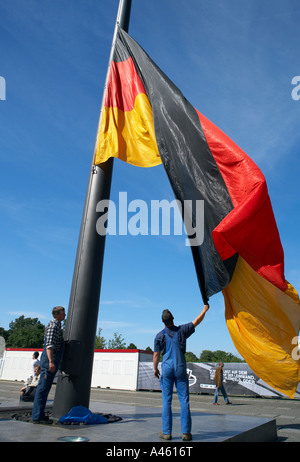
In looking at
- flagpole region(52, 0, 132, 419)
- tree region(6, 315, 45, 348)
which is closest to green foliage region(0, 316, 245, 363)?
tree region(6, 315, 45, 348)

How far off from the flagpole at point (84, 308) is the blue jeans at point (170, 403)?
69.7 inches

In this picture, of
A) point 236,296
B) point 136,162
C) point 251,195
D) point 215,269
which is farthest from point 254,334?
point 136,162

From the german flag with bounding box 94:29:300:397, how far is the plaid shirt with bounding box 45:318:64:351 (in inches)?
93.5

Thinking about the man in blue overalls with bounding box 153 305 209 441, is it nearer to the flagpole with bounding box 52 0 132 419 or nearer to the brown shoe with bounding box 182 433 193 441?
the brown shoe with bounding box 182 433 193 441

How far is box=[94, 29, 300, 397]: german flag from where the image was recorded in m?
4.86

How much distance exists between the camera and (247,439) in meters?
4.73

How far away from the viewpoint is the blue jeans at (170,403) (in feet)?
13.6

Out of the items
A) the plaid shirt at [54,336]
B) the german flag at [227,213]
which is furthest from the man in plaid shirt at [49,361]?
the german flag at [227,213]

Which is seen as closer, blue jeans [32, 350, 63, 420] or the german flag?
the german flag

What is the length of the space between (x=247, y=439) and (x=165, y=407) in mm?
1401

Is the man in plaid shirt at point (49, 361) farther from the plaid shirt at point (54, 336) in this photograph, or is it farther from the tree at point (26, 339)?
the tree at point (26, 339)

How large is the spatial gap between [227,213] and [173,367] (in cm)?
248

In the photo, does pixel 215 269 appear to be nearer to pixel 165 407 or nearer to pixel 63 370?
pixel 165 407

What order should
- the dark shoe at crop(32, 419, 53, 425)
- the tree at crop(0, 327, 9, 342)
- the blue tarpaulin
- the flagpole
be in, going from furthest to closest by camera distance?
the tree at crop(0, 327, 9, 342), the flagpole, the blue tarpaulin, the dark shoe at crop(32, 419, 53, 425)
